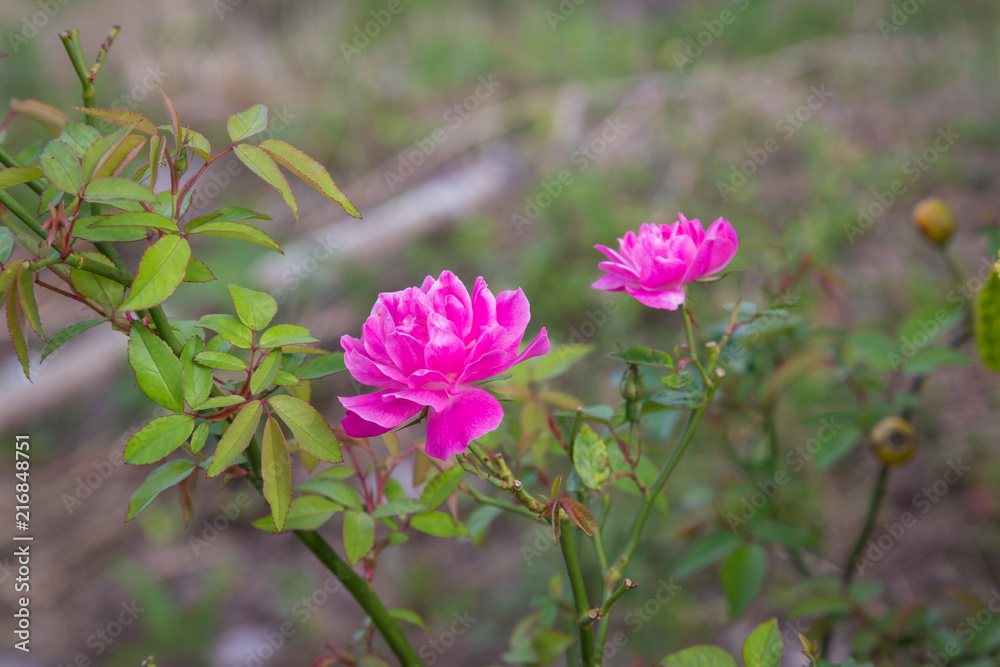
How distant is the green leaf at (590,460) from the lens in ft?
2.38

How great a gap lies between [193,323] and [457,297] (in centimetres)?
30

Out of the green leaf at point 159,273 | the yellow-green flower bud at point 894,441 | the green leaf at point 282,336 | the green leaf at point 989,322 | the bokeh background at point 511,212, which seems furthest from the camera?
the bokeh background at point 511,212

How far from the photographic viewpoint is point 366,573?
0.79 m

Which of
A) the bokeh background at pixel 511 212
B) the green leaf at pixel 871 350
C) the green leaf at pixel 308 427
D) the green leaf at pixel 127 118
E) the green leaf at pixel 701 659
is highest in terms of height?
the green leaf at pixel 127 118

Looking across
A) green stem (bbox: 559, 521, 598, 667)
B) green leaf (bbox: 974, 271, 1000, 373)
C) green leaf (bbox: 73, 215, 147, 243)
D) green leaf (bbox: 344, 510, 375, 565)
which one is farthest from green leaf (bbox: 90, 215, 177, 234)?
green leaf (bbox: 974, 271, 1000, 373)

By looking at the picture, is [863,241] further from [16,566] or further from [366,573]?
[16,566]

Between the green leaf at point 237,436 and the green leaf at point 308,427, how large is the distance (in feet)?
0.06

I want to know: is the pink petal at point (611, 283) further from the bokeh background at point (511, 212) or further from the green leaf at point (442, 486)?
the bokeh background at point (511, 212)

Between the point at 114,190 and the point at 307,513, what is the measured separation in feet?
1.12

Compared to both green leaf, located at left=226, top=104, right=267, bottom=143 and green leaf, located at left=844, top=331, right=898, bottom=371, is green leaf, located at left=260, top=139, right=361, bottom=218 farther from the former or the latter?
green leaf, located at left=844, top=331, right=898, bottom=371

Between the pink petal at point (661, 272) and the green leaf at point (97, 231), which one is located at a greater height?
the green leaf at point (97, 231)

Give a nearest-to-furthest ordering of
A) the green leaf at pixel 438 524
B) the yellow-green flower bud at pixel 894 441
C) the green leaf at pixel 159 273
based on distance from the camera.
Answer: the green leaf at pixel 159 273 < the green leaf at pixel 438 524 < the yellow-green flower bud at pixel 894 441

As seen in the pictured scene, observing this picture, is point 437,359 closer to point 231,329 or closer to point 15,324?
point 231,329

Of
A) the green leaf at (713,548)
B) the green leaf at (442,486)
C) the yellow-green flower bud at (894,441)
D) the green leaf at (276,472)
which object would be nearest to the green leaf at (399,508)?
the green leaf at (442,486)
